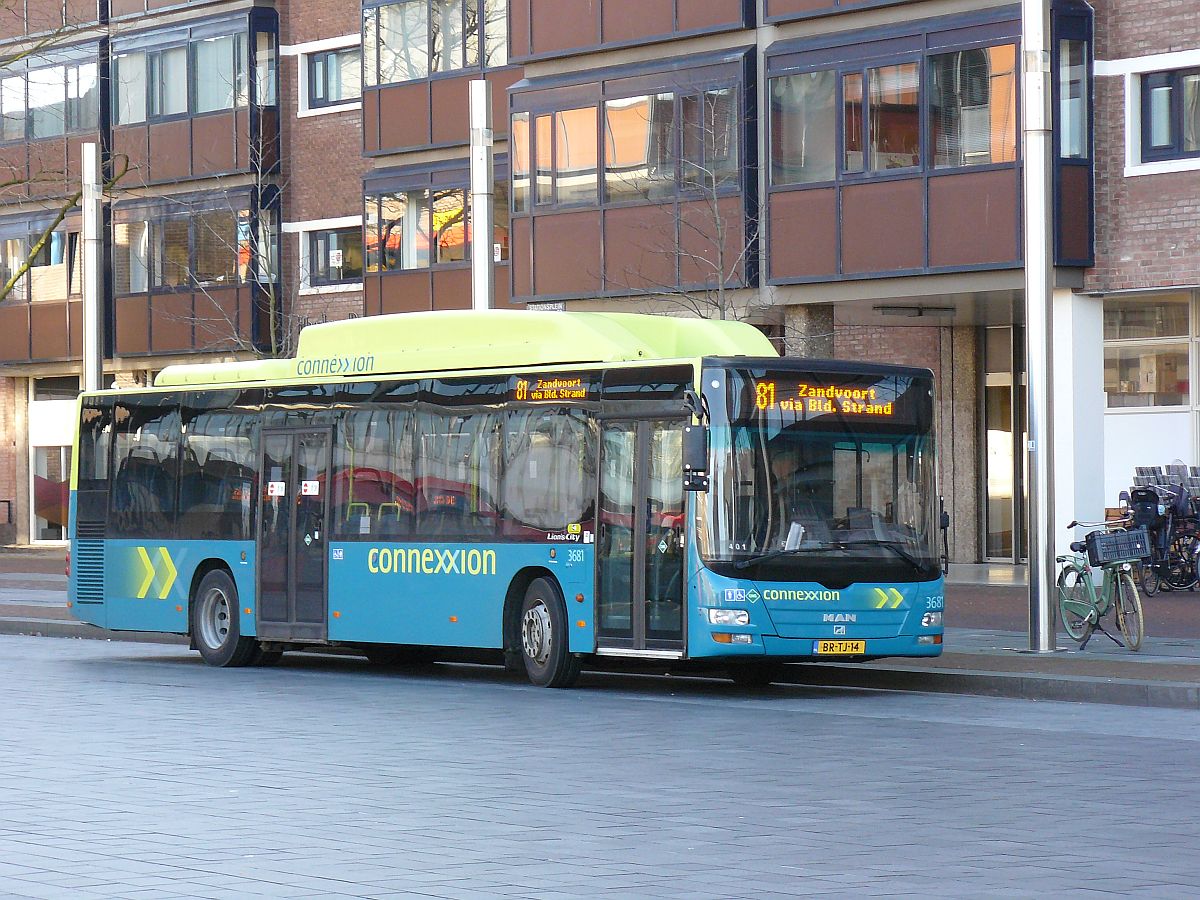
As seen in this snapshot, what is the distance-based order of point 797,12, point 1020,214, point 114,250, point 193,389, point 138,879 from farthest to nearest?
point 114,250 → point 797,12 → point 1020,214 → point 193,389 → point 138,879

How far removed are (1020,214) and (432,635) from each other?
1236cm

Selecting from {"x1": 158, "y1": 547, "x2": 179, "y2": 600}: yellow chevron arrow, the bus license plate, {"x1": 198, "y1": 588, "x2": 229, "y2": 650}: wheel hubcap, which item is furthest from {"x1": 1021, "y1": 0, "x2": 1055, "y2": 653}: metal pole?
{"x1": 158, "y1": 547, "x2": 179, "y2": 600}: yellow chevron arrow

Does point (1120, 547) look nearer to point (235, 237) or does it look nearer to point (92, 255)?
point (92, 255)

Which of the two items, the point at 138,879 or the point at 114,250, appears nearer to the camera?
the point at 138,879

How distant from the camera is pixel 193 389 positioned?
892 inches

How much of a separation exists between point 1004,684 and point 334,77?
2942 cm

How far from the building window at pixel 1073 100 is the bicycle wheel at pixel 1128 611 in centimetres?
1054

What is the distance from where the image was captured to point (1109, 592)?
20.0 meters

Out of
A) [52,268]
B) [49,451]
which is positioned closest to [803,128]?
[52,268]

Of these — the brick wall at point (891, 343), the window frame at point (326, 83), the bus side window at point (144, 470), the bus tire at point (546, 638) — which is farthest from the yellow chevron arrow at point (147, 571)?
the window frame at point (326, 83)

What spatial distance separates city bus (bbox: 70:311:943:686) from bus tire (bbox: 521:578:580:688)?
2 cm

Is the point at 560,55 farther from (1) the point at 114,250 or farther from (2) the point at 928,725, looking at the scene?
(2) the point at 928,725

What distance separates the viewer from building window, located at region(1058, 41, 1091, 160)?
29.1 meters

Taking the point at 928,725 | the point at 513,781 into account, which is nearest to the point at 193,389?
the point at 928,725
